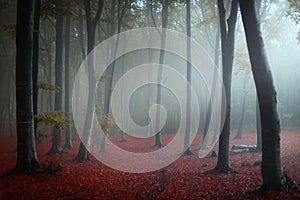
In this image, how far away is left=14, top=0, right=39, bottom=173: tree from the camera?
332 inches

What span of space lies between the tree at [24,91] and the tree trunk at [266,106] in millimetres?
6538

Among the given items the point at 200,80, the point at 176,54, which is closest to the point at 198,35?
the point at 176,54

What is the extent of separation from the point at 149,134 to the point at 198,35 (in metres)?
13.6

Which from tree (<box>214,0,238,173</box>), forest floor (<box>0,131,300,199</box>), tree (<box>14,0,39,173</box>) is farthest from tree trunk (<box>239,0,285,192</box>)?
tree (<box>14,0,39,173</box>)

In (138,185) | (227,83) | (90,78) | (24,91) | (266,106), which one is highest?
(90,78)

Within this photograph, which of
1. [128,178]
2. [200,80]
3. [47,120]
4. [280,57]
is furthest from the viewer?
[280,57]

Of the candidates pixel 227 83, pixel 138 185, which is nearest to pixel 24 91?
pixel 138 185

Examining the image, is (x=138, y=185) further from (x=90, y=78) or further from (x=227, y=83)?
(x=90, y=78)

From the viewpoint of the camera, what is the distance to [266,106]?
266 inches

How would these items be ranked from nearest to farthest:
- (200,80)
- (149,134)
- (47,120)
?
(47,120) < (149,134) < (200,80)

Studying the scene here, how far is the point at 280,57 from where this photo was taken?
3869 cm

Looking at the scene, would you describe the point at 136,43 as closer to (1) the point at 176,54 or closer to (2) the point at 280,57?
(1) the point at 176,54

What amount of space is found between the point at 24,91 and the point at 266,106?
7140 mm

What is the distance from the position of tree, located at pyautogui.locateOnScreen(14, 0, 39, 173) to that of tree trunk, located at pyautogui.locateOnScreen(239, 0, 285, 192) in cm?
654
